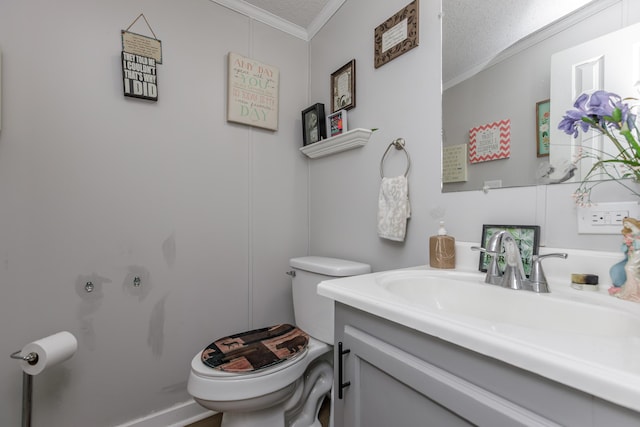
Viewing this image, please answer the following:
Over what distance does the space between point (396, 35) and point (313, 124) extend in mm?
633

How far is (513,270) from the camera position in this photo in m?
0.78

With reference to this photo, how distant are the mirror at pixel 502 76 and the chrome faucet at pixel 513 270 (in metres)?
0.23

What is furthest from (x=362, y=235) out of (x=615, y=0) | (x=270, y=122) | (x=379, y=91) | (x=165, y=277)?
(x=615, y=0)

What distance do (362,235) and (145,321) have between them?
3.67 feet

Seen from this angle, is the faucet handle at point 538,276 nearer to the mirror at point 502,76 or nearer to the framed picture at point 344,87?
the mirror at point 502,76

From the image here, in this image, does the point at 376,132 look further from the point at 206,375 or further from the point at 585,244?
the point at 206,375

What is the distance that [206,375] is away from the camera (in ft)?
3.42

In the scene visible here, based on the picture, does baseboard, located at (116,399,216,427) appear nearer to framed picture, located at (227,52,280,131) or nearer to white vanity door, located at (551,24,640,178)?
framed picture, located at (227,52,280,131)

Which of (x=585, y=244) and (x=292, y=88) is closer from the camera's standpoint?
(x=585, y=244)

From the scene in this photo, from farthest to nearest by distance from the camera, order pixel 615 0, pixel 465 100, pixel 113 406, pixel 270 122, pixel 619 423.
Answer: pixel 270 122, pixel 113 406, pixel 465 100, pixel 615 0, pixel 619 423

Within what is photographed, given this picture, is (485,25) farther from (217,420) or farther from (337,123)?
(217,420)

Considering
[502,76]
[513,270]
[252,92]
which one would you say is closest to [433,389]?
[513,270]

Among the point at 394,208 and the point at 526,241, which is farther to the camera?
the point at 394,208

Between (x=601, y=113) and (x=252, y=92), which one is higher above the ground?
(x=252, y=92)
